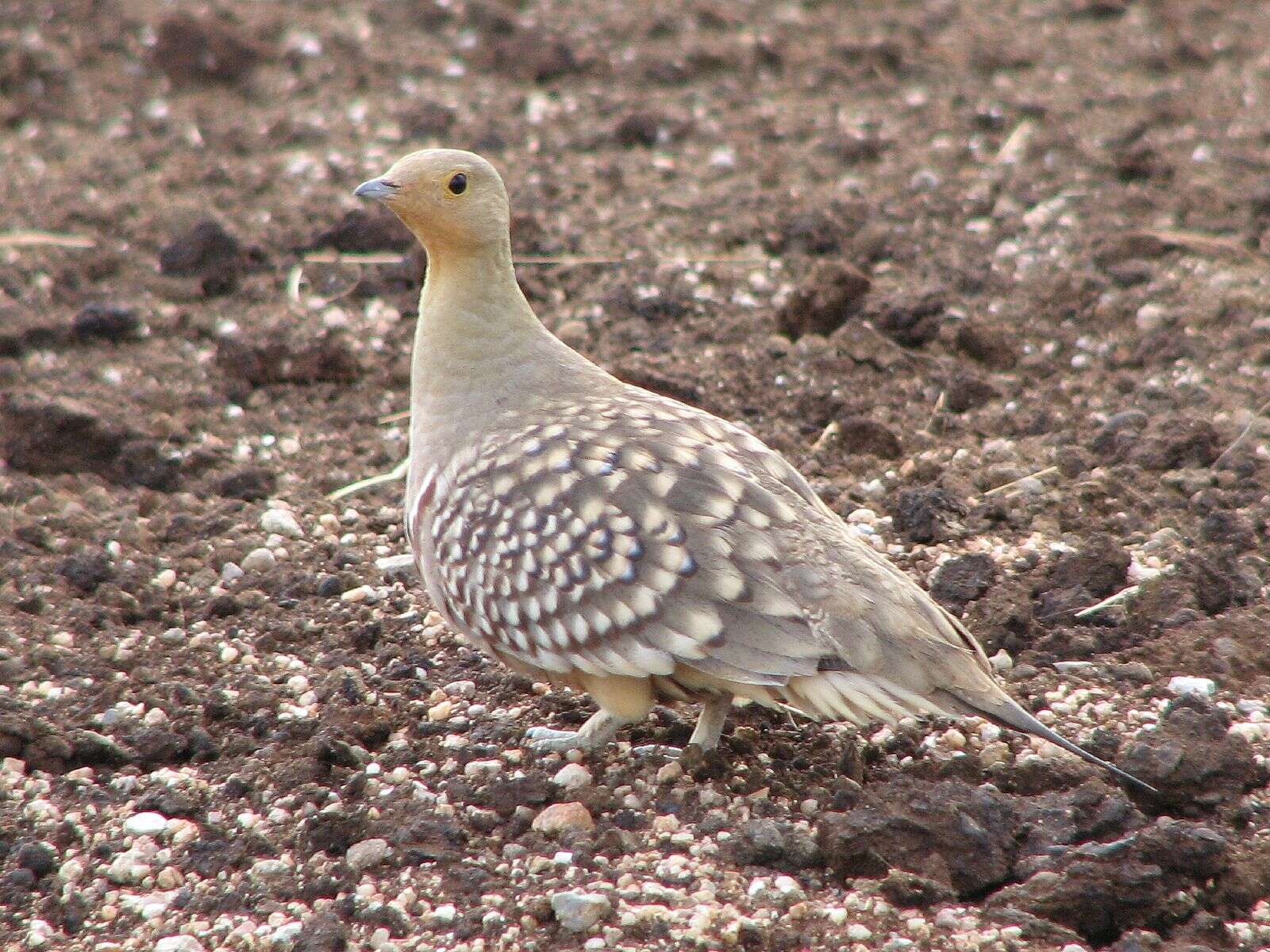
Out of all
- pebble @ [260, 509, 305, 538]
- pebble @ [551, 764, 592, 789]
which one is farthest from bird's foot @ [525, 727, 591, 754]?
pebble @ [260, 509, 305, 538]

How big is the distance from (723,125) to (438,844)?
226 inches

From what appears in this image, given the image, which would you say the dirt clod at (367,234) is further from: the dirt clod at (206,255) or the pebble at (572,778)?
the pebble at (572,778)

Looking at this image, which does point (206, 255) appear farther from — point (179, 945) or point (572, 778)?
point (179, 945)

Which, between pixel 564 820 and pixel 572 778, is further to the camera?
pixel 572 778

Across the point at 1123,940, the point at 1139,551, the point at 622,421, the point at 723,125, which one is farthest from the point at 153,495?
the point at 723,125

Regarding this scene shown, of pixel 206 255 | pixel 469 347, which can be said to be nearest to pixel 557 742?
pixel 469 347

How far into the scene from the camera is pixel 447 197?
4.93 m

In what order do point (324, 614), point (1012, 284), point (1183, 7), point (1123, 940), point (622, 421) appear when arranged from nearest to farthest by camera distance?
point (1123, 940) → point (622, 421) → point (324, 614) → point (1012, 284) → point (1183, 7)

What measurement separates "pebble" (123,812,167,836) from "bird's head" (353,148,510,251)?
70.1 inches

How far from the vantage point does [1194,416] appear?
612 cm

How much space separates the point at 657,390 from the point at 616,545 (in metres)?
2.17

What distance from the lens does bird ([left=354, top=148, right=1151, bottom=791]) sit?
159 inches

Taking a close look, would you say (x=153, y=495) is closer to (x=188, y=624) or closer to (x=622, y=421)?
(x=188, y=624)

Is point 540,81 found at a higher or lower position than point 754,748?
higher
